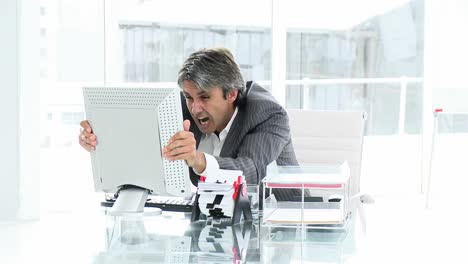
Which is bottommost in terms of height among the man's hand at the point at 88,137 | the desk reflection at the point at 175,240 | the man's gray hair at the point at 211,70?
the desk reflection at the point at 175,240

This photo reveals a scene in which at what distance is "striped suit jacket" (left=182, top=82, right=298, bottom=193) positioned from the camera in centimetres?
245

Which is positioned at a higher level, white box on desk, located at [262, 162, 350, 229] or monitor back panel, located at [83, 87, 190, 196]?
monitor back panel, located at [83, 87, 190, 196]

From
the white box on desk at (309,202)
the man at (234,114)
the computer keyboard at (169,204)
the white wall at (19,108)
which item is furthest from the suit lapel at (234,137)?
the white wall at (19,108)

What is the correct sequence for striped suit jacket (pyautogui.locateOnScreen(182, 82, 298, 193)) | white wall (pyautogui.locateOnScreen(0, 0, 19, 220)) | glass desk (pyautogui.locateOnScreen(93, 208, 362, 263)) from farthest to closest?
1. white wall (pyautogui.locateOnScreen(0, 0, 19, 220))
2. striped suit jacket (pyautogui.locateOnScreen(182, 82, 298, 193))
3. glass desk (pyautogui.locateOnScreen(93, 208, 362, 263))

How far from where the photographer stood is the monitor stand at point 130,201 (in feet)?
7.39

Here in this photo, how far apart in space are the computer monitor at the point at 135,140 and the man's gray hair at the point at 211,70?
374 mm

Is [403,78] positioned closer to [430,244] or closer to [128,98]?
[430,244]

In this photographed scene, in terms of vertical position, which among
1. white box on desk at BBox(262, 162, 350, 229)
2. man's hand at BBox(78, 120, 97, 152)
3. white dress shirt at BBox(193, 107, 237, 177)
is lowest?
white box on desk at BBox(262, 162, 350, 229)

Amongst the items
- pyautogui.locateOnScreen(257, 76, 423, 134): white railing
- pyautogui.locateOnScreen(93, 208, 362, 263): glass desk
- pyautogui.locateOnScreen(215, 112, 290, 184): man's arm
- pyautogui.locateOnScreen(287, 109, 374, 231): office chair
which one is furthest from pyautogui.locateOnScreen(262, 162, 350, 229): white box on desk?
pyautogui.locateOnScreen(257, 76, 423, 134): white railing

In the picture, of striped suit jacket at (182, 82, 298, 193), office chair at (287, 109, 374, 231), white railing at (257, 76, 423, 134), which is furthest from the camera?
white railing at (257, 76, 423, 134)

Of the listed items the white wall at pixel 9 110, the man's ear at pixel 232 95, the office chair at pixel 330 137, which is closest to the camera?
the man's ear at pixel 232 95

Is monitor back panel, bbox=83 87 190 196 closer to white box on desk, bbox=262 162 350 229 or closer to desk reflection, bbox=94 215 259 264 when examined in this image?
desk reflection, bbox=94 215 259 264

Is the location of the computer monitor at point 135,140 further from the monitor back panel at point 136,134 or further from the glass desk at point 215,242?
the glass desk at point 215,242

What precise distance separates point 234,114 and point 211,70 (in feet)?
0.70
